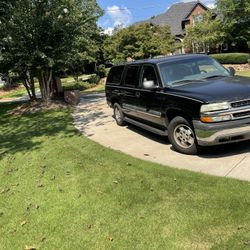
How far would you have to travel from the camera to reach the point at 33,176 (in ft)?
21.4

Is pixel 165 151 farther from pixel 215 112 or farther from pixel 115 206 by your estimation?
pixel 115 206

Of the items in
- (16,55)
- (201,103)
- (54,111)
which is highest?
(16,55)

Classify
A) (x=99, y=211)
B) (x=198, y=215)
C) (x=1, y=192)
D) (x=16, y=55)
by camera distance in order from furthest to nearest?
(x=16, y=55)
(x=1, y=192)
(x=99, y=211)
(x=198, y=215)

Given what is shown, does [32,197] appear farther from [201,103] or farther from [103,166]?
[201,103]

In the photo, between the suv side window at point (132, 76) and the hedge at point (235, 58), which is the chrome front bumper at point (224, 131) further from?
the hedge at point (235, 58)

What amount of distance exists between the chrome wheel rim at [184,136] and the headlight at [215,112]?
0.55 m

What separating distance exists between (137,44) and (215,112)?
3092 centimetres

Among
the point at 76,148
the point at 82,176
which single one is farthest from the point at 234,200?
the point at 76,148

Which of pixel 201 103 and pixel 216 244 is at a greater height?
pixel 201 103

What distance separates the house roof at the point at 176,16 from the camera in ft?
176

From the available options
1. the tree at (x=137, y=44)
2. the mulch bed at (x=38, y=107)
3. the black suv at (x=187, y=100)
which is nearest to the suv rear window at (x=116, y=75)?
the black suv at (x=187, y=100)

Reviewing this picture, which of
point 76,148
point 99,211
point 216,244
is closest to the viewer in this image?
point 216,244

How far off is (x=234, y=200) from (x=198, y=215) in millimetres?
567

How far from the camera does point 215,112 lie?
5.93 metres
